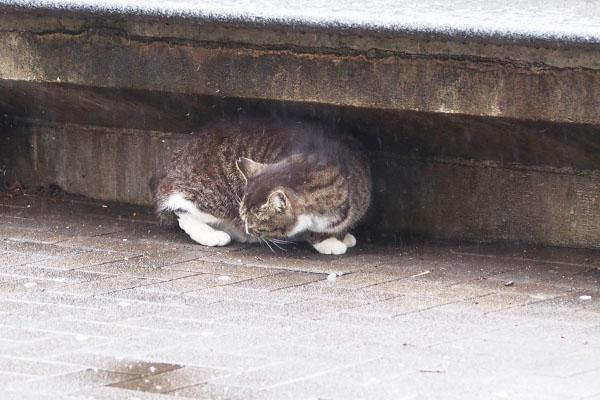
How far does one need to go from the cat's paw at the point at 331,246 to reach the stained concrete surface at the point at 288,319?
6 cm

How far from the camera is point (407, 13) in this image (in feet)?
16.9

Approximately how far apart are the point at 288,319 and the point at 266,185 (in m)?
1.47

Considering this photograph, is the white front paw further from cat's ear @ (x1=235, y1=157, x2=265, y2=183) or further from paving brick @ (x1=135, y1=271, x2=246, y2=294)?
paving brick @ (x1=135, y1=271, x2=246, y2=294)

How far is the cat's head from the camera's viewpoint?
555 cm

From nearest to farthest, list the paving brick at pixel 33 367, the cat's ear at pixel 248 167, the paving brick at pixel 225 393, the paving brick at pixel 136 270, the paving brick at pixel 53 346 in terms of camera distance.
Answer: the paving brick at pixel 225 393 → the paving brick at pixel 33 367 → the paving brick at pixel 53 346 → the paving brick at pixel 136 270 → the cat's ear at pixel 248 167

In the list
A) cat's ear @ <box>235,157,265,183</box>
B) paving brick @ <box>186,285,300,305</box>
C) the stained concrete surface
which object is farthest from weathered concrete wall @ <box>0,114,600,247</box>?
paving brick @ <box>186,285,300,305</box>

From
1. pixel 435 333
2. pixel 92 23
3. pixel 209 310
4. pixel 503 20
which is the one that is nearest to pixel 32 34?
pixel 92 23

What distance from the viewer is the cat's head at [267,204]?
18.2 ft

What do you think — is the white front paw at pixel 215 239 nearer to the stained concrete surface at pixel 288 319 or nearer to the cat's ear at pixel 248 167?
the stained concrete surface at pixel 288 319

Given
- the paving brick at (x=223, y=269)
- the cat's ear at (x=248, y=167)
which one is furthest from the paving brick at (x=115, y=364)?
the cat's ear at (x=248, y=167)

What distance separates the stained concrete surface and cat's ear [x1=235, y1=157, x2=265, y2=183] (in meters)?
0.42

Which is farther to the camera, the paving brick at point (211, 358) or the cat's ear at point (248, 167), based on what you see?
the cat's ear at point (248, 167)

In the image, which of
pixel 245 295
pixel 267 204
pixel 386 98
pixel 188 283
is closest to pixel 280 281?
pixel 245 295

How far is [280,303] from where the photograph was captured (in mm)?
4547
